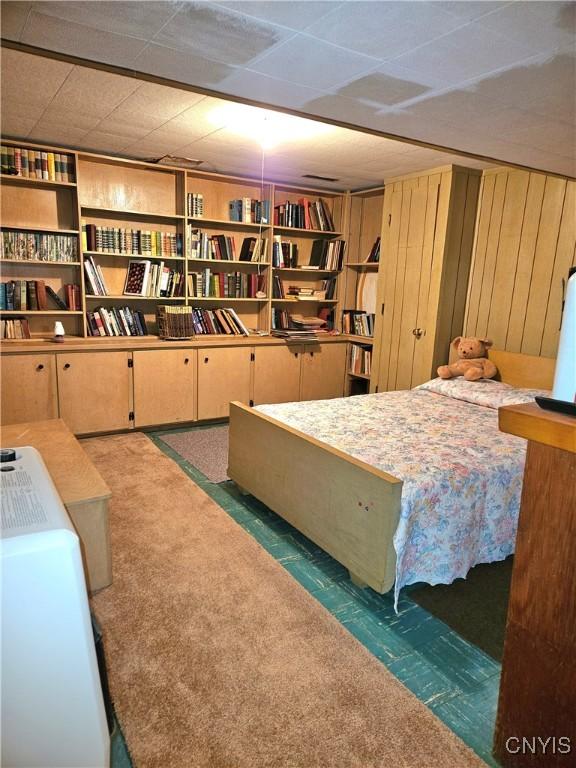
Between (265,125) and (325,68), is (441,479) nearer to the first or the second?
(325,68)

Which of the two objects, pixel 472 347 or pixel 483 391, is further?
pixel 472 347

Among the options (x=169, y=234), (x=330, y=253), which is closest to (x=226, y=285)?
(x=169, y=234)

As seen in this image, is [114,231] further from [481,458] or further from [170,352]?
[481,458]

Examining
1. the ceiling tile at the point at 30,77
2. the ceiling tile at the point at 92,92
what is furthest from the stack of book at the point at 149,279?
the ceiling tile at the point at 30,77

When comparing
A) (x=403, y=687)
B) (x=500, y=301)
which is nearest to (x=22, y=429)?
(x=403, y=687)

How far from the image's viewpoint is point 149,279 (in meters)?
4.20

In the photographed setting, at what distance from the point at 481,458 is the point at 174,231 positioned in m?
3.33

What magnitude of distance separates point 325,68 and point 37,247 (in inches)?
107

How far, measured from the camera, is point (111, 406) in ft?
13.0

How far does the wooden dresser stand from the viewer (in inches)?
45.5

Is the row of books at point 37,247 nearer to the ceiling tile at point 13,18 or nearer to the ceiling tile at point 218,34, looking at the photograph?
the ceiling tile at point 13,18

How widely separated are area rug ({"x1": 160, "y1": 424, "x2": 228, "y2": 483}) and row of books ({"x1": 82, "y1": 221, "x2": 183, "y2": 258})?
152 cm

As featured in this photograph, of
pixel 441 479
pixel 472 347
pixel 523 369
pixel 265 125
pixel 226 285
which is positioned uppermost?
pixel 265 125

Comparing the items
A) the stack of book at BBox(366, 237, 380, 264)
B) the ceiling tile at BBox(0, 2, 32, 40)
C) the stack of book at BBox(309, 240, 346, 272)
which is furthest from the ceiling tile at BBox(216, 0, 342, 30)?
the stack of book at BBox(309, 240, 346, 272)
